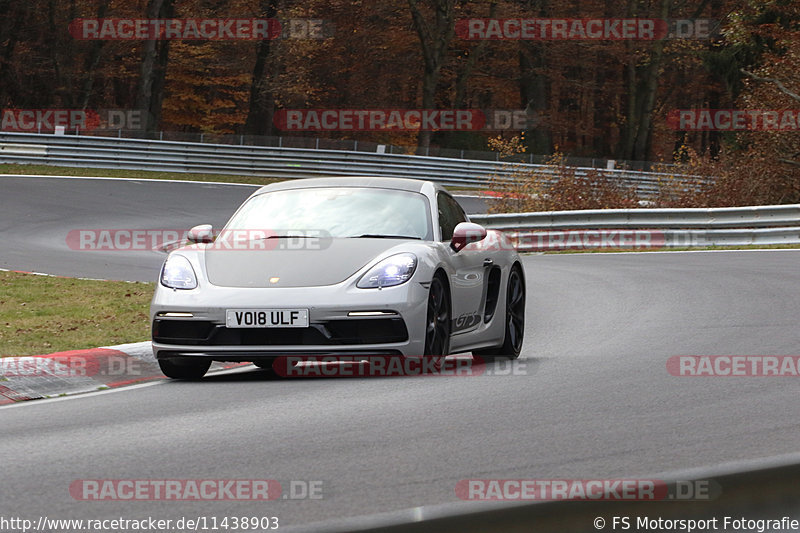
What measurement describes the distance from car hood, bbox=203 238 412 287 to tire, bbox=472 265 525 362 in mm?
1528

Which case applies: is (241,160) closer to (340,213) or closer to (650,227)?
(650,227)

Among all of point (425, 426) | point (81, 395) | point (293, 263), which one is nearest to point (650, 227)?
point (293, 263)

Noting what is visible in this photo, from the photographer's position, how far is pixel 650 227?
2411 cm

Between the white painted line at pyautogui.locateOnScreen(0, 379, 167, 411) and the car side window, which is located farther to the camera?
the car side window

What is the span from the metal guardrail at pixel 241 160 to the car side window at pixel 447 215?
26.7 metres

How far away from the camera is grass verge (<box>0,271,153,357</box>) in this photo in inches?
417

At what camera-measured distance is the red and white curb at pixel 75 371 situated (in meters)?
8.51

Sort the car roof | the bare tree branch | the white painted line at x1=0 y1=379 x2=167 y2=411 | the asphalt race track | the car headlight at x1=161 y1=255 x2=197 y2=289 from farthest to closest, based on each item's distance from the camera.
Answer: the bare tree branch → the car roof → the car headlight at x1=161 y1=255 x2=197 y2=289 → the white painted line at x1=0 y1=379 x2=167 y2=411 → the asphalt race track

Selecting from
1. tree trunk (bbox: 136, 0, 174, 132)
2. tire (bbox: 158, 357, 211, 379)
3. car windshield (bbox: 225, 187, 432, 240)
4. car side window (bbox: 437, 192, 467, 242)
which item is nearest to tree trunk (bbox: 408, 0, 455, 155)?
tree trunk (bbox: 136, 0, 174, 132)

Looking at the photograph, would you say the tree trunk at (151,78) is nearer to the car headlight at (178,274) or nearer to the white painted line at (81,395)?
the car headlight at (178,274)

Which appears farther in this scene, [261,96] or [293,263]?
[261,96]

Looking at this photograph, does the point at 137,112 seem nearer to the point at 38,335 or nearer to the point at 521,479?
the point at 38,335

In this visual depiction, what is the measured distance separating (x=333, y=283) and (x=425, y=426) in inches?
81.8

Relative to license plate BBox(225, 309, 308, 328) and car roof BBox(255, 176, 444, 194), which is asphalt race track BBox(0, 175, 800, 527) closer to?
license plate BBox(225, 309, 308, 328)
